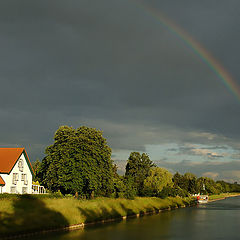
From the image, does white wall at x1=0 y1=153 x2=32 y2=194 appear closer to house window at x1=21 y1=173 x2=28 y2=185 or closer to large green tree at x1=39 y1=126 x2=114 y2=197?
house window at x1=21 y1=173 x2=28 y2=185


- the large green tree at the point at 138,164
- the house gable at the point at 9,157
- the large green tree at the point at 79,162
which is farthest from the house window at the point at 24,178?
the large green tree at the point at 138,164

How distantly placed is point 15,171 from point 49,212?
28.5 m

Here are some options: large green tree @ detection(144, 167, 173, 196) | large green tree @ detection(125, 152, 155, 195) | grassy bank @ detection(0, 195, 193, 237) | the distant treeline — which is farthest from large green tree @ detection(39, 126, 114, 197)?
large green tree @ detection(125, 152, 155, 195)

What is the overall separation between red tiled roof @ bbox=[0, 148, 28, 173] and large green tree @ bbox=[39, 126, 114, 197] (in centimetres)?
630

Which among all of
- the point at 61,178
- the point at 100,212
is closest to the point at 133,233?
the point at 100,212

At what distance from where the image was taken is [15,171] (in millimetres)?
68875

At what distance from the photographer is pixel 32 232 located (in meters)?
37.8

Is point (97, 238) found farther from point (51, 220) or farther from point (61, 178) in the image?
point (61, 178)

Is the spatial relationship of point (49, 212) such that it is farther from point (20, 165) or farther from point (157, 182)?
point (157, 182)

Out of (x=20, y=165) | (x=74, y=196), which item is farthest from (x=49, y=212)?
(x=20, y=165)

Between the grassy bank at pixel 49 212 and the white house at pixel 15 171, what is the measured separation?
16.6 meters

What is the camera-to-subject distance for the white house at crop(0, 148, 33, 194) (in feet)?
216

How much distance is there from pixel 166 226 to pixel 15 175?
107ft

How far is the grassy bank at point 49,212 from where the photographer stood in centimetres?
3706
